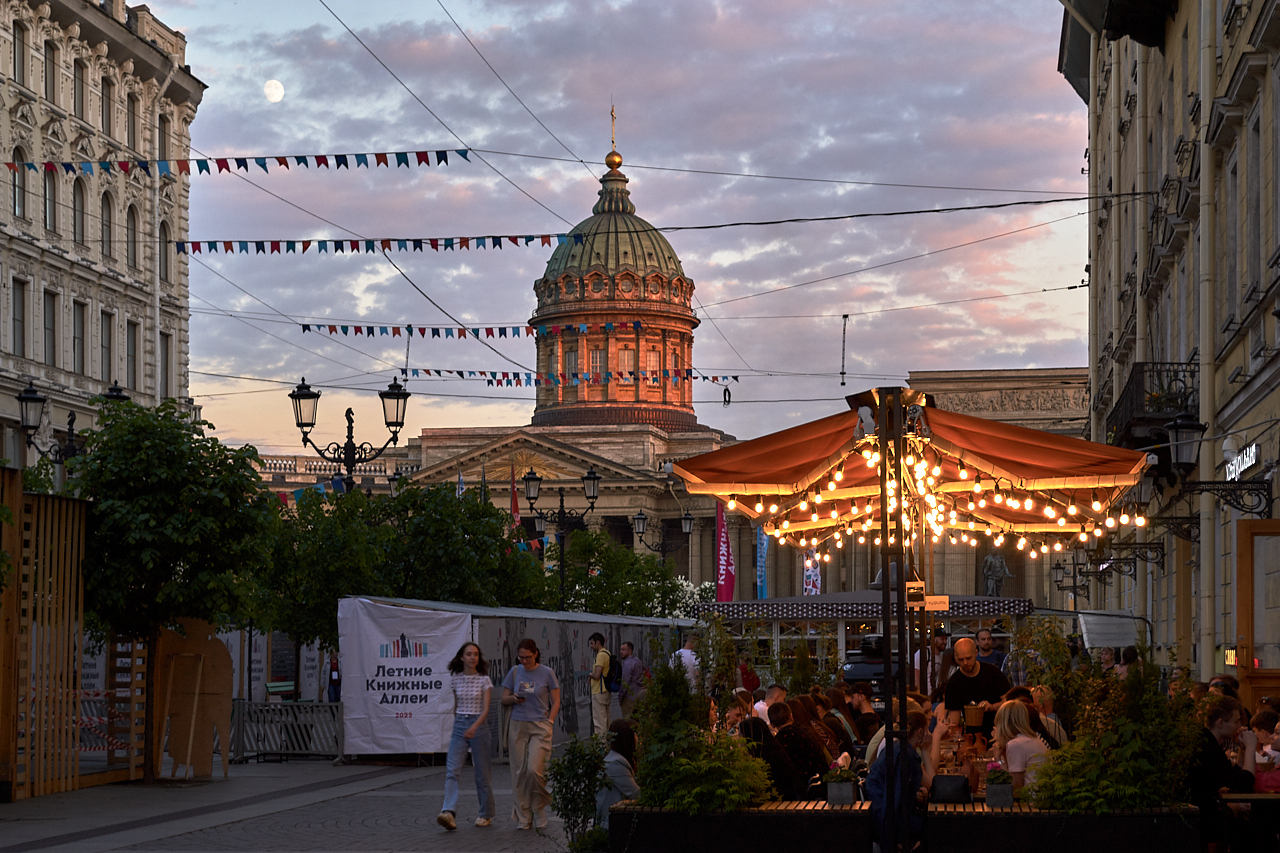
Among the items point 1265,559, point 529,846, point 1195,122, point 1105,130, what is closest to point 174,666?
point 529,846

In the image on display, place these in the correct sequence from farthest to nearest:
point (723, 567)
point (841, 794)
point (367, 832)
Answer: point (723, 567)
point (367, 832)
point (841, 794)

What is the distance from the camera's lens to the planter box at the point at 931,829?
9.52 m

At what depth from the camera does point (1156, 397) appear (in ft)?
69.4

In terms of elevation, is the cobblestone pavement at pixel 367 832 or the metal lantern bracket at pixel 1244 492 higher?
the metal lantern bracket at pixel 1244 492

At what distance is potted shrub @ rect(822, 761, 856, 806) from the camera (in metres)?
10.2

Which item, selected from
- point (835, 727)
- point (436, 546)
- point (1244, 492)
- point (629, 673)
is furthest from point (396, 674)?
point (1244, 492)

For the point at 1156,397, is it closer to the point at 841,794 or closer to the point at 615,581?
the point at 841,794

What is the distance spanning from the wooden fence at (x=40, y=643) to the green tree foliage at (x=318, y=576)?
8.05 meters

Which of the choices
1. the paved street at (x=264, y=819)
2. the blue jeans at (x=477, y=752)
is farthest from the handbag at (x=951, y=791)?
the blue jeans at (x=477, y=752)

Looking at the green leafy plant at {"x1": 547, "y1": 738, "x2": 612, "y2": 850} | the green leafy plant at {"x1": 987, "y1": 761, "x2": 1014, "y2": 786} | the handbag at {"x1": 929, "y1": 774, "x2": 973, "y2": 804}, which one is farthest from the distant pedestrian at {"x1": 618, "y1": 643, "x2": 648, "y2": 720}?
the green leafy plant at {"x1": 987, "y1": 761, "x2": 1014, "y2": 786}

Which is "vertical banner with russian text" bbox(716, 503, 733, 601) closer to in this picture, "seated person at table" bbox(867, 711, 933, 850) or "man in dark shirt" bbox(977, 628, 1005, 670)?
"man in dark shirt" bbox(977, 628, 1005, 670)

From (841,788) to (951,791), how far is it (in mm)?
643

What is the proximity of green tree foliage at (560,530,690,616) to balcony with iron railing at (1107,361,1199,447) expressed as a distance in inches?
1198

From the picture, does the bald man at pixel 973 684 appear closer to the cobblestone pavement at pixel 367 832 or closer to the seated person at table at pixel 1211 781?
the seated person at table at pixel 1211 781
